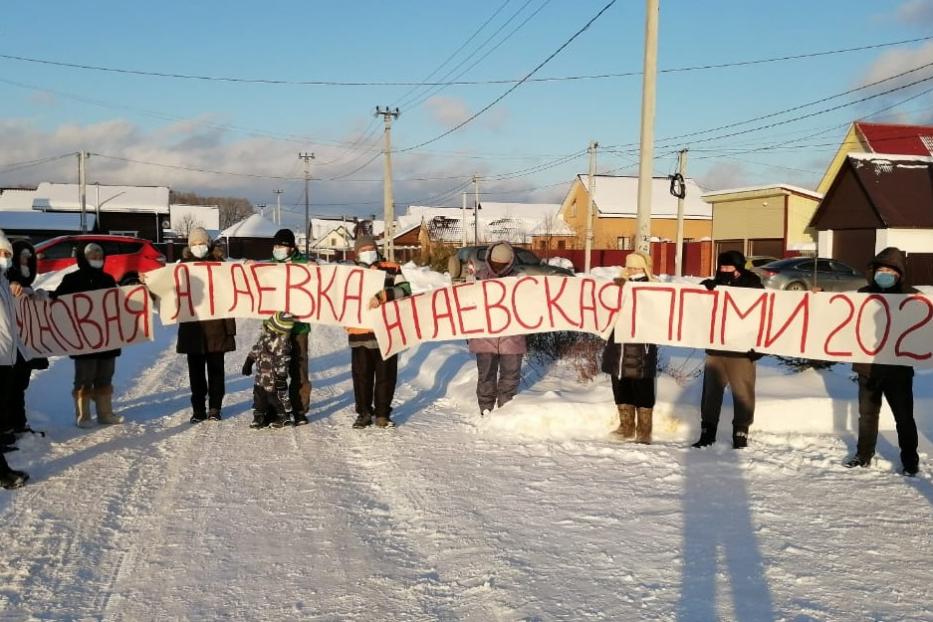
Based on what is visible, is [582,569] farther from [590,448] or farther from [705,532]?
[590,448]

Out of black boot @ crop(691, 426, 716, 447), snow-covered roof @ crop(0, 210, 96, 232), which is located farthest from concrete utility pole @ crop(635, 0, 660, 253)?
snow-covered roof @ crop(0, 210, 96, 232)

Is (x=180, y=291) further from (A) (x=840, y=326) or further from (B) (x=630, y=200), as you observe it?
(B) (x=630, y=200)

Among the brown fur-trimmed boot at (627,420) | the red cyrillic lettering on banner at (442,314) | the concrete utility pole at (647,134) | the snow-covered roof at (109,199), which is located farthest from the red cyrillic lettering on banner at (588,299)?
the snow-covered roof at (109,199)

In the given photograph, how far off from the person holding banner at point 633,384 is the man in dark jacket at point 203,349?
378 centimetres

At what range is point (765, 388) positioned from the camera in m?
8.44

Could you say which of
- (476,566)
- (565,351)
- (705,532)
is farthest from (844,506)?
(565,351)

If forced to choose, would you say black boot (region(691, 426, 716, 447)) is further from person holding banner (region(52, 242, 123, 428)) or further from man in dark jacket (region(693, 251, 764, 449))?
person holding banner (region(52, 242, 123, 428))

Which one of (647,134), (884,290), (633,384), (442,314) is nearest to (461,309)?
(442,314)

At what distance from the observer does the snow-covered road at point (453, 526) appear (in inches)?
154

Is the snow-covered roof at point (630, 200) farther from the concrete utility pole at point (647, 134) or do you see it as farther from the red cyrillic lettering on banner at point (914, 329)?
the red cyrillic lettering on banner at point (914, 329)

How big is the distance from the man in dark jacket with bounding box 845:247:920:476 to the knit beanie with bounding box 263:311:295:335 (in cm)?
519

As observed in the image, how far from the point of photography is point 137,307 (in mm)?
7820

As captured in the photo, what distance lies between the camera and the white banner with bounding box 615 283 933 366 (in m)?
6.77

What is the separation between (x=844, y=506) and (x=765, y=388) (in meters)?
3.18
